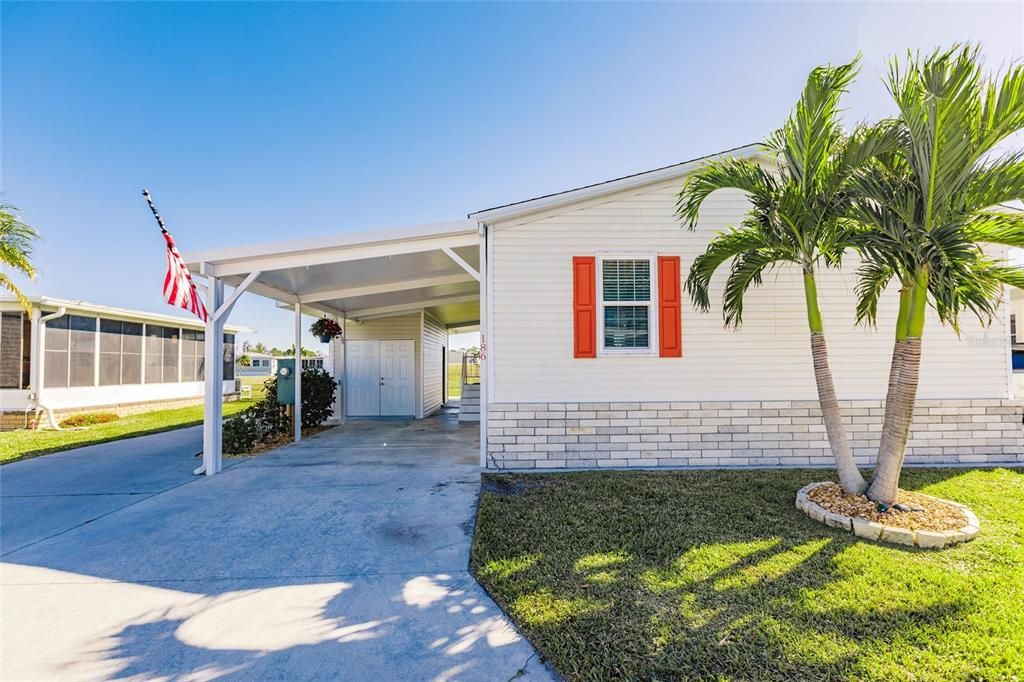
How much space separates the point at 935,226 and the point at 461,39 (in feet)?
27.4

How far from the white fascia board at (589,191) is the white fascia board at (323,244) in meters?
0.35

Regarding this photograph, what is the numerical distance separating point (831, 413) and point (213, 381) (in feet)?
24.1

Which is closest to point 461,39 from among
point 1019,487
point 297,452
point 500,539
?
point 297,452

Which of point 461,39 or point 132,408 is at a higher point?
point 461,39

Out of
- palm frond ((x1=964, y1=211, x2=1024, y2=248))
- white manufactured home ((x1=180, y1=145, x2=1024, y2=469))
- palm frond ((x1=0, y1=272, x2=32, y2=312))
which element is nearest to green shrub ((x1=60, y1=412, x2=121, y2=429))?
palm frond ((x1=0, y1=272, x2=32, y2=312))

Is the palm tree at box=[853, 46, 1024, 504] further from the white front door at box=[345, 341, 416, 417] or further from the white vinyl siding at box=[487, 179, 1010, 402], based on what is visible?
the white front door at box=[345, 341, 416, 417]

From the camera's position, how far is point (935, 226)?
3.54 meters

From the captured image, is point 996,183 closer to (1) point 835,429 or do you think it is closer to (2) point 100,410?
(1) point 835,429

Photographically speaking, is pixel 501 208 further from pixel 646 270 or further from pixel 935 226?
pixel 935 226

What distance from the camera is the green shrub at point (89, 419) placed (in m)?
10.2

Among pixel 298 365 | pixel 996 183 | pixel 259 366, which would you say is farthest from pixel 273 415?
pixel 259 366

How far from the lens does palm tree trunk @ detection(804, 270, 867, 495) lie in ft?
13.7

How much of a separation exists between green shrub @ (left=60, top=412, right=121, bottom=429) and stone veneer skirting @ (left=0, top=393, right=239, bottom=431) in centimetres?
14

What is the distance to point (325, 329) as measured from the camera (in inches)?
393
